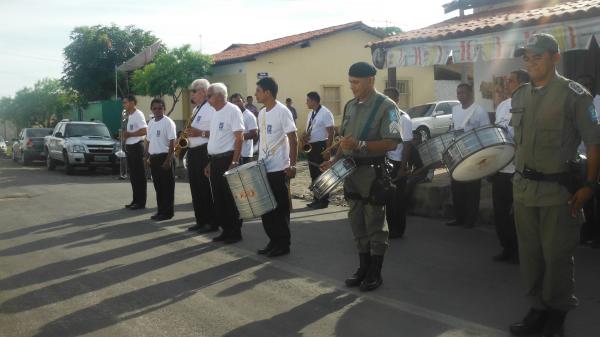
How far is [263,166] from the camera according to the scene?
261 inches

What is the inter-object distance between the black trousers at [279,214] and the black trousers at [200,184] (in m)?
1.74

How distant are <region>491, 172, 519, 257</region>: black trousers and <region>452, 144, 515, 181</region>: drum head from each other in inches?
26.4

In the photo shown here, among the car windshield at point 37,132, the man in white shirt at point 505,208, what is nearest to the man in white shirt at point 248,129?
the man in white shirt at point 505,208

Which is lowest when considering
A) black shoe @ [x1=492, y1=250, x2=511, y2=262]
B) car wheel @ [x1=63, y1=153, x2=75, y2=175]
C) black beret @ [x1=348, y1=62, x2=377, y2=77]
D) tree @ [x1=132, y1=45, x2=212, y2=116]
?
black shoe @ [x1=492, y1=250, x2=511, y2=262]

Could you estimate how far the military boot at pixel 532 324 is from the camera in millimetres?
4316

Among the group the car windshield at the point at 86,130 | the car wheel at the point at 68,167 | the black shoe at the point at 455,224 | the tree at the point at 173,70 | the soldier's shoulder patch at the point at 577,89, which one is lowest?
the black shoe at the point at 455,224

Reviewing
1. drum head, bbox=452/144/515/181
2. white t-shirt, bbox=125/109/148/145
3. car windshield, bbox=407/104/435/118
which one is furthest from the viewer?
car windshield, bbox=407/104/435/118

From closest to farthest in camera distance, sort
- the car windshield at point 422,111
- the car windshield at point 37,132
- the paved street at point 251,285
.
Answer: the paved street at point 251,285 → the car windshield at point 422,111 → the car windshield at point 37,132

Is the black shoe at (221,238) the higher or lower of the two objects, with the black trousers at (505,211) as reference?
lower

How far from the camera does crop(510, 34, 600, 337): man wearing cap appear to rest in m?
4.04

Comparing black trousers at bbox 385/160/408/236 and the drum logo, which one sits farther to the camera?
black trousers at bbox 385/160/408/236

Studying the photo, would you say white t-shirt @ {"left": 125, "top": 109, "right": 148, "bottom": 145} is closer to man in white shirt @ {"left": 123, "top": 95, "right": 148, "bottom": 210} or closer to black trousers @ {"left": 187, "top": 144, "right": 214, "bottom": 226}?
man in white shirt @ {"left": 123, "top": 95, "right": 148, "bottom": 210}

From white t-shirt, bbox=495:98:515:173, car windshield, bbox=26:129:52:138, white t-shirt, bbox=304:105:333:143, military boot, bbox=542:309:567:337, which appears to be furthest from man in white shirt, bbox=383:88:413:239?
car windshield, bbox=26:129:52:138

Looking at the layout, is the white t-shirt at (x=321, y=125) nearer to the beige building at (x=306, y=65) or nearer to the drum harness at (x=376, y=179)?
the drum harness at (x=376, y=179)
